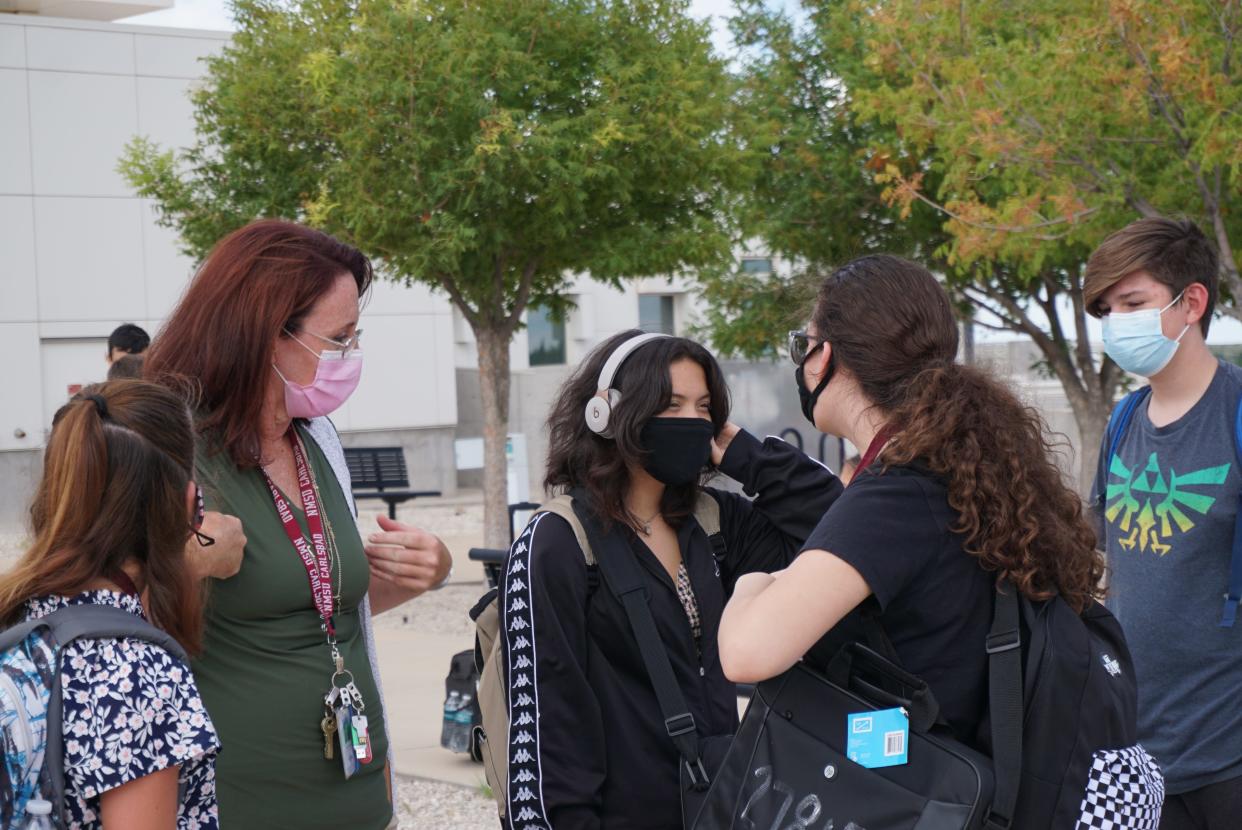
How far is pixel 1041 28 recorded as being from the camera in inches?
444

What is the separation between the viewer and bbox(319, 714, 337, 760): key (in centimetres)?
256

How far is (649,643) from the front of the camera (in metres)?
2.53

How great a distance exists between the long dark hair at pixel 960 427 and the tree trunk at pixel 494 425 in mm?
10444

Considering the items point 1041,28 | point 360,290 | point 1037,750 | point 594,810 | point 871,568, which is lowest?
point 594,810

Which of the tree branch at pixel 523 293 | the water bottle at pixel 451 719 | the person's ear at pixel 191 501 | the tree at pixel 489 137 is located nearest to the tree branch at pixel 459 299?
the tree at pixel 489 137

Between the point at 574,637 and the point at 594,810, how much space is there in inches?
13.0

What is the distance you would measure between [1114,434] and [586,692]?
172 cm

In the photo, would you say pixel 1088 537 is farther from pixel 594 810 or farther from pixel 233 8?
pixel 233 8

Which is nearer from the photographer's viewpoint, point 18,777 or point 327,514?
point 18,777

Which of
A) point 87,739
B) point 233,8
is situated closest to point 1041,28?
point 233,8

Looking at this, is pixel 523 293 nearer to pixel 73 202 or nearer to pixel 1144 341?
pixel 1144 341

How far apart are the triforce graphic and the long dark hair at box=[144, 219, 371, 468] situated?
205 cm

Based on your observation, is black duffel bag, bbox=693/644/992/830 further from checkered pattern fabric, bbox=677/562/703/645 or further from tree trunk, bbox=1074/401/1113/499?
tree trunk, bbox=1074/401/1113/499

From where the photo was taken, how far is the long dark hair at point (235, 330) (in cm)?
258
